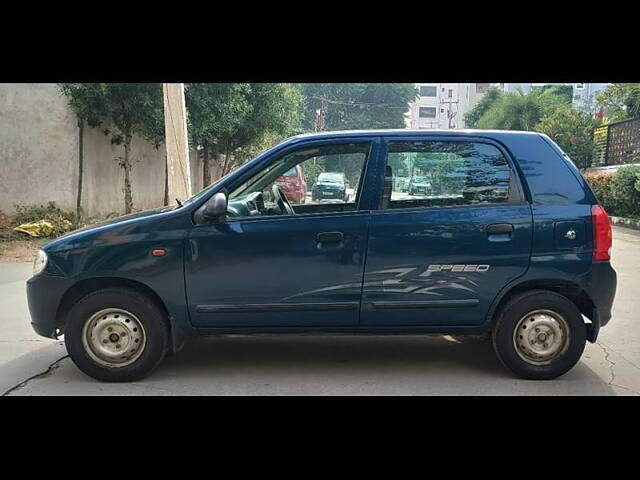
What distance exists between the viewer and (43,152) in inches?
483

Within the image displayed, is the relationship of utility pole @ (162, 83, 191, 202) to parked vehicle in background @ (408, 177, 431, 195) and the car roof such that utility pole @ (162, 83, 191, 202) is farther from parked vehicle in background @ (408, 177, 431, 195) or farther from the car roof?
parked vehicle in background @ (408, 177, 431, 195)

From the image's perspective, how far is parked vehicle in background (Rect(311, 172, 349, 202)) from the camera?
4.37 metres

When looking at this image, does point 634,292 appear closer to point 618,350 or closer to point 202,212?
point 618,350

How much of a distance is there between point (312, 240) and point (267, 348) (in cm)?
144

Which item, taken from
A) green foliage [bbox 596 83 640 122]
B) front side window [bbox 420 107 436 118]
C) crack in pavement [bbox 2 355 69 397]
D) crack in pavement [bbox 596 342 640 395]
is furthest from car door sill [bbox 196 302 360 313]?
front side window [bbox 420 107 436 118]

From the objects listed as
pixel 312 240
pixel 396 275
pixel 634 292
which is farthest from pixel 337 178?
pixel 634 292

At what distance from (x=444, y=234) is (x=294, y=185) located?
4.27ft

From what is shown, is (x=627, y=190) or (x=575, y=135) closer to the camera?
(x=627, y=190)

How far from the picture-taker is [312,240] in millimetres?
4109

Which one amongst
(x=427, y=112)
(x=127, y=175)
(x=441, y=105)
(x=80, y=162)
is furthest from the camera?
(x=427, y=112)

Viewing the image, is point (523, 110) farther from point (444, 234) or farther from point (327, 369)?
point (327, 369)

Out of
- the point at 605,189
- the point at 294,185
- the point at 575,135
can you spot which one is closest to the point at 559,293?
the point at 294,185

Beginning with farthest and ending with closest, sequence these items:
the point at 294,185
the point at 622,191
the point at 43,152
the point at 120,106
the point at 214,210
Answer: the point at 622,191 → the point at 120,106 → the point at 43,152 → the point at 294,185 → the point at 214,210

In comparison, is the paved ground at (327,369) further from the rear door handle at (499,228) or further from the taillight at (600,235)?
the rear door handle at (499,228)
